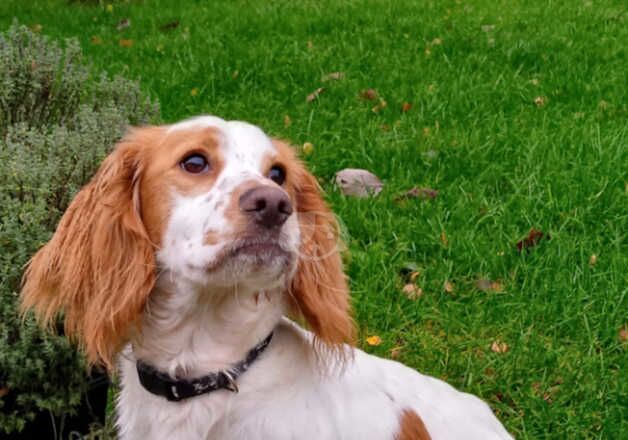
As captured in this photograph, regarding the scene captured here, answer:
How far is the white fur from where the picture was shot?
2.32 meters

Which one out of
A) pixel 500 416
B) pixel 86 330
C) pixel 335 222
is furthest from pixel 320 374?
pixel 500 416

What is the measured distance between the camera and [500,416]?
11.3 feet

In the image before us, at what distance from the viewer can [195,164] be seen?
2.37 m

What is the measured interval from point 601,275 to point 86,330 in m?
2.49

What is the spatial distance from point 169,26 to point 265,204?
6.94 metres

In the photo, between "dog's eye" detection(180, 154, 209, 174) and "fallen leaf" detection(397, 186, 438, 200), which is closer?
"dog's eye" detection(180, 154, 209, 174)

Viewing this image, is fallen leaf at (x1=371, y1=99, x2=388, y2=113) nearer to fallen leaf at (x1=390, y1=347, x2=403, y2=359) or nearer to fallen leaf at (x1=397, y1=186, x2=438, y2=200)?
fallen leaf at (x1=397, y1=186, x2=438, y2=200)

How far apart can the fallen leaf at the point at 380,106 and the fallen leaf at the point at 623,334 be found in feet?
8.51

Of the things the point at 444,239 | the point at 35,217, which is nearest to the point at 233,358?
A: the point at 35,217

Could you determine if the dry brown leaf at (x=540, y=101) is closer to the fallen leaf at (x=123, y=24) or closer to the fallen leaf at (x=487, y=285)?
the fallen leaf at (x=487, y=285)

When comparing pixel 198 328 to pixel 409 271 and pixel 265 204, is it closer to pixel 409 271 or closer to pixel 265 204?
pixel 265 204

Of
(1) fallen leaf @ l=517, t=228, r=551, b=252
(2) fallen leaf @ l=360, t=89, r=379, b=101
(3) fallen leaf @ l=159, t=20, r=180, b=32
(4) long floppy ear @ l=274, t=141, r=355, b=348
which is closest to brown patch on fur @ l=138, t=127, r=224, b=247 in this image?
(4) long floppy ear @ l=274, t=141, r=355, b=348

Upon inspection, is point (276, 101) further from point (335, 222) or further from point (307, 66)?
point (335, 222)

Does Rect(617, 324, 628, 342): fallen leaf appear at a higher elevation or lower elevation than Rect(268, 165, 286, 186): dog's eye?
lower
